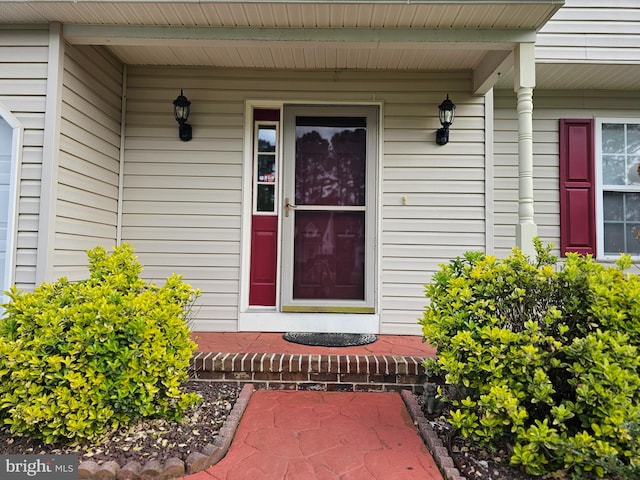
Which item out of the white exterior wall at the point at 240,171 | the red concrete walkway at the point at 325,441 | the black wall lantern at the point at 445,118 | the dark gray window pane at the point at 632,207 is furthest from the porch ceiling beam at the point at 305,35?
the red concrete walkway at the point at 325,441

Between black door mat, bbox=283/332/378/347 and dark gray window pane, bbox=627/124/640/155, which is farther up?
dark gray window pane, bbox=627/124/640/155

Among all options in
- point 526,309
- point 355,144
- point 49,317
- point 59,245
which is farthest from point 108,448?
point 355,144

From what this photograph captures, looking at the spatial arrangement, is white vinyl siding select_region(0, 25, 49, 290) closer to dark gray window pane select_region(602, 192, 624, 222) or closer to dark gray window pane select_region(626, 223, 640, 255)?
dark gray window pane select_region(602, 192, 624, 222)

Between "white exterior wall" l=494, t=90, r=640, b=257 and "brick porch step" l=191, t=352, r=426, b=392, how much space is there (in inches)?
84.1

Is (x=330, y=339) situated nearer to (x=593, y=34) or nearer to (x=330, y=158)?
(x=330, y=158)

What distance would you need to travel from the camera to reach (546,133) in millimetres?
3732

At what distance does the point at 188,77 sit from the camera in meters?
3.49

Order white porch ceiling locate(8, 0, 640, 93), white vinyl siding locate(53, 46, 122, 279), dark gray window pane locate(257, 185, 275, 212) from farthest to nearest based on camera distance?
dark gray window pane locate(257, 185, 275, 212)
white vinyl siding locate(53, 46, 122, 279)
white porch ceiling locate(8, 0, 640, 93)

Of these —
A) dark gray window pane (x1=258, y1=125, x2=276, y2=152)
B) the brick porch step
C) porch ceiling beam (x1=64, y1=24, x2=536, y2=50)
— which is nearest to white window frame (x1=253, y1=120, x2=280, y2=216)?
dark gray window pane (x1=258, y1=125, x2=276, y2=152)

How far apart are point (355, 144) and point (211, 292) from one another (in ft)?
6.21

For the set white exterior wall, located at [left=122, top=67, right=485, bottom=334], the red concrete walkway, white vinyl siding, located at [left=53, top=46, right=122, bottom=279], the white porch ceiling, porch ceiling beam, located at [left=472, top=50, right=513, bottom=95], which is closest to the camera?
the red concrete walkway

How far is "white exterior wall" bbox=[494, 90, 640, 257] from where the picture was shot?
12.2ft

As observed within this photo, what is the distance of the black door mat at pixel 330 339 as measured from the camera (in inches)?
118

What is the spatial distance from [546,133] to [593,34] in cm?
86
